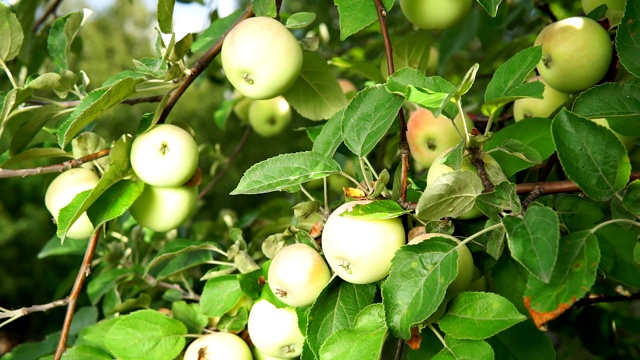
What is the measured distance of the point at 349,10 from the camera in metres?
0.72

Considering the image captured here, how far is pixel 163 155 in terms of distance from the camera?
756mm

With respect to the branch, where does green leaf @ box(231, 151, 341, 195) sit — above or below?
above

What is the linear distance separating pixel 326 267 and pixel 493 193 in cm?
20

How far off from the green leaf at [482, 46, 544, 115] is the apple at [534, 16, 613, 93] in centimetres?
14

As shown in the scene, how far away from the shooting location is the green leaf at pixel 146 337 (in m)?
0.78

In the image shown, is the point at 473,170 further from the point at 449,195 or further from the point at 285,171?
the point at 285,171

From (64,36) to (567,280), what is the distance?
0.77 m

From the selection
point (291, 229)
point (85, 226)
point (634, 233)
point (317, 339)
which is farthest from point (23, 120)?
point (634, 233)

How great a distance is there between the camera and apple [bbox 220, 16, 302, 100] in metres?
0.73

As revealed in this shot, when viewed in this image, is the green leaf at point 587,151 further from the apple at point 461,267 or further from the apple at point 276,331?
the apple at point 276,331

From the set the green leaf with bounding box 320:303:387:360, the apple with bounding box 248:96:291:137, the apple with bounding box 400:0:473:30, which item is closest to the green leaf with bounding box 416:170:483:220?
the green leaf with bounding box 320:303:387:360

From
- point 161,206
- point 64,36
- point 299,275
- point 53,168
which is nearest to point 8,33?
point 64,36

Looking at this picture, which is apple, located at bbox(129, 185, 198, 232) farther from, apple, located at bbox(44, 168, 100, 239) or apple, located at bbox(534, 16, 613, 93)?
apple, located at bbox(534, 16, 613, 93)

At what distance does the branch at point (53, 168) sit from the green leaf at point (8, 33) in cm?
18
